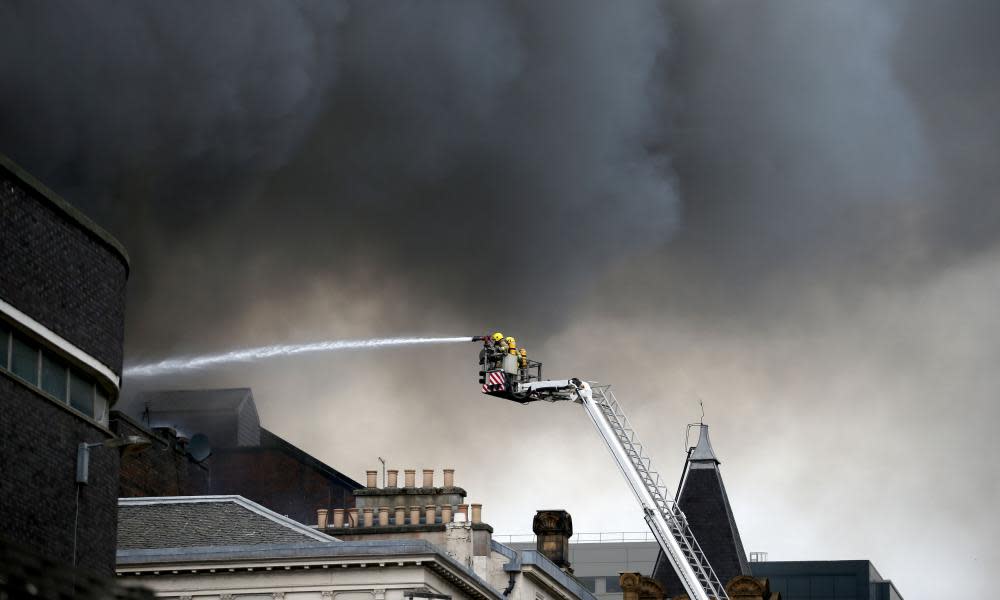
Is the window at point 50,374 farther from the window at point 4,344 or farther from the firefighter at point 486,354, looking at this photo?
the firefighter at point 486,354

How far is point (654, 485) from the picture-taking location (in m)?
56.3

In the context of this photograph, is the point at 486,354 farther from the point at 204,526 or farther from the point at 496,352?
the point at 204,526

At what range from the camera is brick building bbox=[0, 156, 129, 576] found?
26969 millimetres

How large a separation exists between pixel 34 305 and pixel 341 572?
1605cm

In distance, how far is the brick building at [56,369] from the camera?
27.0 metres

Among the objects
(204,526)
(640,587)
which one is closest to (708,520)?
(640,587)

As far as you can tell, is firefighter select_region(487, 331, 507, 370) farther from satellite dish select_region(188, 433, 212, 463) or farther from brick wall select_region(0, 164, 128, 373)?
brick wall select_region(0, 164, 128, 373)

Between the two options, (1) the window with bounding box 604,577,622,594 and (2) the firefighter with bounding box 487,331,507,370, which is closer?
(2) the firefighter with bounding box 487,331,507,370

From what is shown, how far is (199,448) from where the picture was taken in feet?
Answer: 207

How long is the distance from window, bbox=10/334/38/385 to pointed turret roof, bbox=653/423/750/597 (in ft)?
119

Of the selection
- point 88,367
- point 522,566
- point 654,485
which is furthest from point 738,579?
point 88,367

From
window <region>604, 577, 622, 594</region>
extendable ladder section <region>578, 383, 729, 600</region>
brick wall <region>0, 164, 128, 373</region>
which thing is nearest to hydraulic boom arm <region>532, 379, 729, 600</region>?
extendable ladder section <region>578, 383, 729, 600</region>

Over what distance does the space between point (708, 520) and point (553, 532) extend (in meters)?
5.63

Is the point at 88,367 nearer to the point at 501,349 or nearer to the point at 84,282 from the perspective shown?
the point at 84,282
